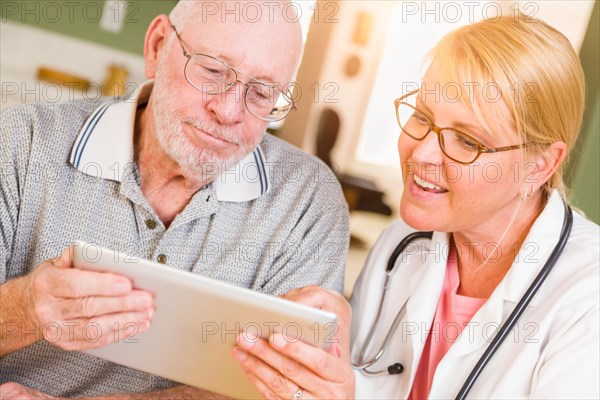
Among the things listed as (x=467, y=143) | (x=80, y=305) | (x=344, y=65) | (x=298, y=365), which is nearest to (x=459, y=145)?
(x=467, y=143)

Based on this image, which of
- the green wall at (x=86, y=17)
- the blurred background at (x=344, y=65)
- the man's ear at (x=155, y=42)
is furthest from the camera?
the green wall at (x=86, y=17)

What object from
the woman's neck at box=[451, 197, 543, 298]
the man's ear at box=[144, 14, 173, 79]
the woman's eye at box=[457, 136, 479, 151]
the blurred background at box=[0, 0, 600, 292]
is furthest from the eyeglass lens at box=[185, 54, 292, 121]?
the blurred background at box=[0, 0, 600, 292]

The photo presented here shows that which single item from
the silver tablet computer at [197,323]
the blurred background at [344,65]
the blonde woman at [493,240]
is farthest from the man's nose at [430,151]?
the blurred background at [344,65]

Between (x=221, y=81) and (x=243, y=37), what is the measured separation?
10 cm

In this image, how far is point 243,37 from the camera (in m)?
1.46

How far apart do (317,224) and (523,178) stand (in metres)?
0.45

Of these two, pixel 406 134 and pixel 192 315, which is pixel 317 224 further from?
pixel 192 315

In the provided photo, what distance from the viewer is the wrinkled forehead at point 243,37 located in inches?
57.3

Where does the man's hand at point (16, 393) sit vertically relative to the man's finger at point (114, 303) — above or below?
below

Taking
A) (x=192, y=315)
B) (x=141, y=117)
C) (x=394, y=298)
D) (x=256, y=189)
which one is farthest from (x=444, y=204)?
(x=141, y=117)

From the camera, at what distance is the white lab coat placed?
1.26m

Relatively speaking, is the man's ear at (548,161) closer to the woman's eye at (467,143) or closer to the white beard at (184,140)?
the woman's eye at (467,143)

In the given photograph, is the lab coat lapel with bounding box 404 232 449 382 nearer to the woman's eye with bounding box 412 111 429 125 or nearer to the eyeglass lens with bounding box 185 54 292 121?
the woman's eye with bounding box 412 111 429 125

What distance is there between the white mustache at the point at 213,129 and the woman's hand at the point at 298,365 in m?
0.39
